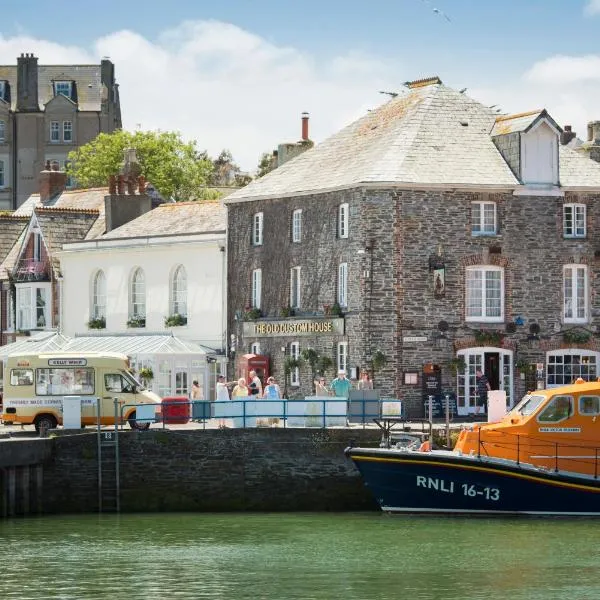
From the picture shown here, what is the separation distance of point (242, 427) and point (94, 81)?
262 feet

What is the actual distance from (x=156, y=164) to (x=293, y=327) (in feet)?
138

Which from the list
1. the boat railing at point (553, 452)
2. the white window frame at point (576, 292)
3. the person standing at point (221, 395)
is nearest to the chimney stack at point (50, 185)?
the person standing at point (221, 395)

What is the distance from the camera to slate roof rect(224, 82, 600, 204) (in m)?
59.9

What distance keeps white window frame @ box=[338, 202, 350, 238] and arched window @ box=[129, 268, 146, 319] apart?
39.7ft

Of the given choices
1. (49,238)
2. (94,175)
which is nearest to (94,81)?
(94,175)

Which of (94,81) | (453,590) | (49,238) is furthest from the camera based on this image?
(94,81)

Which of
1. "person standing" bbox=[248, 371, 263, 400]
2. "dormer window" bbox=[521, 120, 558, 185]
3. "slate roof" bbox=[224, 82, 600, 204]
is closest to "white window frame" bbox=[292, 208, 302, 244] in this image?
"slate roof" bbox=[224, 82, 600, 204]

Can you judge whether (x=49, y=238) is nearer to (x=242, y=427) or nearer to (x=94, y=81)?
(x=242, y=427)

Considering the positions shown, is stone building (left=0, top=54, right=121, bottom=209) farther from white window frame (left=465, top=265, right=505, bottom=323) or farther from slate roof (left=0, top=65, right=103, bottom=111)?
white window frame (left=465, top=265, right=505, bottom=323)

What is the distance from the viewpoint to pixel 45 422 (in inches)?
1993

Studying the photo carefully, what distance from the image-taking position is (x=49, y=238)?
75500 mm

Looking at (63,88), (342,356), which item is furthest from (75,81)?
(342,356)

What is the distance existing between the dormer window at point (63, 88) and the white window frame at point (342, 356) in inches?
2622

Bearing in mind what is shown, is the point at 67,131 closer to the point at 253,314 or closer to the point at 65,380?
the point at 253,314
